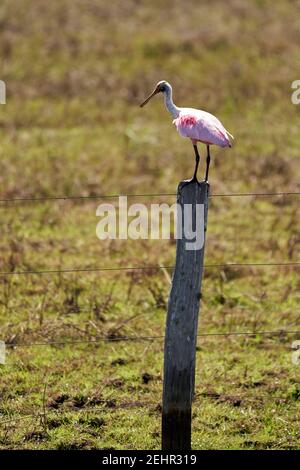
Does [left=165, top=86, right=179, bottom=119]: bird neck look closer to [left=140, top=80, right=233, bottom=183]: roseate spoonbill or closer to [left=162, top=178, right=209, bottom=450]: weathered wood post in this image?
[left=140, top=80, right=233, bottom=183]: roseate spoonbill

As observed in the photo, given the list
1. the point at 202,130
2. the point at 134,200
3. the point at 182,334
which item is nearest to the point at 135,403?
the point at 182,334

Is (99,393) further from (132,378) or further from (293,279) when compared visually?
(293,279)

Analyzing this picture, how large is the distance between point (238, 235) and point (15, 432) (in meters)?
6.13

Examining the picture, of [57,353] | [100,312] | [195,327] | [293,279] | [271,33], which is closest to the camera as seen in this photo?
[195,327]

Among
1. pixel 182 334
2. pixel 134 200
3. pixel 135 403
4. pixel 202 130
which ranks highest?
pixel 134 200

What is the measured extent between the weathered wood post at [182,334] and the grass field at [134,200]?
21.4 inches

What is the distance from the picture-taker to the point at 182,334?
21.1 feet

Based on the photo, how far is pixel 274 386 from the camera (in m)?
8.09

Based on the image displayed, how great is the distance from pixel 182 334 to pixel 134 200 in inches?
296

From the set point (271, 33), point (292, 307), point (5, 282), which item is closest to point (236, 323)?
point (292, 307)

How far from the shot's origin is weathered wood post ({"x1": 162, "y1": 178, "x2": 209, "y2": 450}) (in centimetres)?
636

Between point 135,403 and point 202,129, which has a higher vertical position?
point 202,129

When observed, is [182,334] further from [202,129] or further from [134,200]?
[134,200]

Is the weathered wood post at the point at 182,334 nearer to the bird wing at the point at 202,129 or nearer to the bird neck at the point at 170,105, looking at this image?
the bird wing at the point at 202,129
